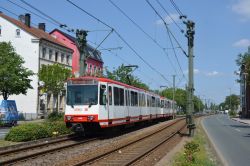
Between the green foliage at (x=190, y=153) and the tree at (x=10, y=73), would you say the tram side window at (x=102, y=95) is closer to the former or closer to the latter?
the green foliage at (x=190, y=153)

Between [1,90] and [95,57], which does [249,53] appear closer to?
[1,90]

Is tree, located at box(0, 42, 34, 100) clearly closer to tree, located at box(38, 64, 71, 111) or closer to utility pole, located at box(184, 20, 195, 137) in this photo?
tree, located at box(38, 64, 71, 111)

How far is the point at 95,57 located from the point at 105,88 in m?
57.0

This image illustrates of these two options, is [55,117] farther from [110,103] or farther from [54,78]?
[54,78]

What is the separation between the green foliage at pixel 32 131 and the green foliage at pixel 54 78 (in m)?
24.7

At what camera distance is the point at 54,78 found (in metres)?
49.4

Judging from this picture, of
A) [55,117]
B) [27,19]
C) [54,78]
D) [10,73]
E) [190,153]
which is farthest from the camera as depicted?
[27,19]

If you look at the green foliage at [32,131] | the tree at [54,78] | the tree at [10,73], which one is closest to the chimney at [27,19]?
the tree at [54,78]

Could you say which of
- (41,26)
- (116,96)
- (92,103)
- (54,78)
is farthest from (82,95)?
(41,26)

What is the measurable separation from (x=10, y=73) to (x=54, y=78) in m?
7.38

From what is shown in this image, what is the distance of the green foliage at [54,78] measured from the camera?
49281 mm

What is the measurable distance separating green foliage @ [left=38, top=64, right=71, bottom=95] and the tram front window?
83.6 ft

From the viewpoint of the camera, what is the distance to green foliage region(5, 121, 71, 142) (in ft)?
67.5

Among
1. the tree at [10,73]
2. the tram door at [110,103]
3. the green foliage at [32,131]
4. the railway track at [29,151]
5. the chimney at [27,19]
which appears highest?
the chimney at [27,19]
